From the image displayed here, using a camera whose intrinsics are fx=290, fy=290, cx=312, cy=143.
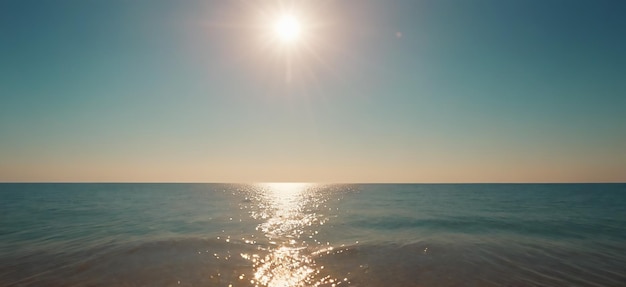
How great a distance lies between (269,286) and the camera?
13.5 meters

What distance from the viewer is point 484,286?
13320mm

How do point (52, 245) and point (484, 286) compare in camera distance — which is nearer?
point (484, 286)

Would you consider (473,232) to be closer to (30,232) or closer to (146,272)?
(146,272)

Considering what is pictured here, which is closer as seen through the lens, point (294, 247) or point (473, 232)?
point (294, 247)

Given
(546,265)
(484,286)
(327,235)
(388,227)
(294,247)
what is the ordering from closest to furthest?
(484,286) < (546,265) < (294,247) < (327,235) < (388,227)

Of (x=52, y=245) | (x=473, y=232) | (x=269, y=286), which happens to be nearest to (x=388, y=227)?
(x=473, y=232)

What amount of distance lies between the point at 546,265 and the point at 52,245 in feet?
109

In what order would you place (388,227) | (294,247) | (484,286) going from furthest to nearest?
(388,227)
(294,247)
(484,286)

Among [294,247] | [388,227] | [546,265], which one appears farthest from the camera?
[388,227]

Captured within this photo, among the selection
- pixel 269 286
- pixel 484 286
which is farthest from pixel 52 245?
pixel 484 286

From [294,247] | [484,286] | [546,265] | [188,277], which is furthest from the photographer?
[294,247]

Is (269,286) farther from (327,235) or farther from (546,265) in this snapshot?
(546,265)

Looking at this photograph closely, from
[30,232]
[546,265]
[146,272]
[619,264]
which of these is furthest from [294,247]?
[30,232]

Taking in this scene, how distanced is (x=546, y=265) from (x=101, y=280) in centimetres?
2386
